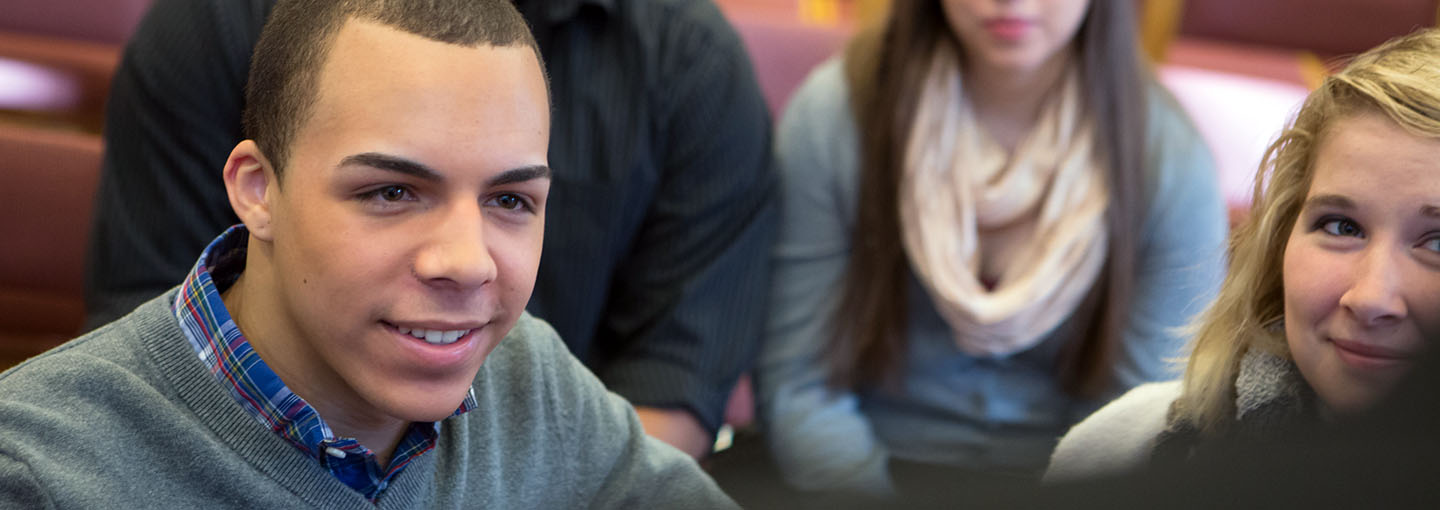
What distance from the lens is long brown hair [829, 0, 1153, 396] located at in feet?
4.36

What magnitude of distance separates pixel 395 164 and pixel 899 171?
83 cm

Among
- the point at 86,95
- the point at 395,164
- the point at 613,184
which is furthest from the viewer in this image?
the point at 86,95

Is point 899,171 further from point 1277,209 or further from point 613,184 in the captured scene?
point 1277,209

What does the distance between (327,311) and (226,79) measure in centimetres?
52

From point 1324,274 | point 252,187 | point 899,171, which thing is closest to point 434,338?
point 252,187

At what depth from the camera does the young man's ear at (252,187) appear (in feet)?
2.31

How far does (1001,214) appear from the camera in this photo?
1391 millimetres

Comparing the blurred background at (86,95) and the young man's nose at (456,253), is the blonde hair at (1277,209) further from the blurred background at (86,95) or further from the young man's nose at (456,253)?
the blurred background at (86,95)

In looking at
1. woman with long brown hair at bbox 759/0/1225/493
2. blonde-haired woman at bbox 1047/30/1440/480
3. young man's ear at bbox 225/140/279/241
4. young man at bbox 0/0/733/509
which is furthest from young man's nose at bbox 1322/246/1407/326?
woman with long brown hair at bbox 759/0/1225/493

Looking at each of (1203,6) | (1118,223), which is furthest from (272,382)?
(1203,6)

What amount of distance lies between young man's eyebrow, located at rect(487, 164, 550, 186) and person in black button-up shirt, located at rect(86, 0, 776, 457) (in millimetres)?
522

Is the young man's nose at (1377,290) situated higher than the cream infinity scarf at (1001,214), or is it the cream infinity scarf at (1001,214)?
the young man's nose at (1377,290)

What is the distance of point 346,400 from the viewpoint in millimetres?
731

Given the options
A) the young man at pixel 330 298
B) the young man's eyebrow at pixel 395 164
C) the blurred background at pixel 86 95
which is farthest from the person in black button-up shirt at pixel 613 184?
the young man's eyebrow at pixel 395 164
